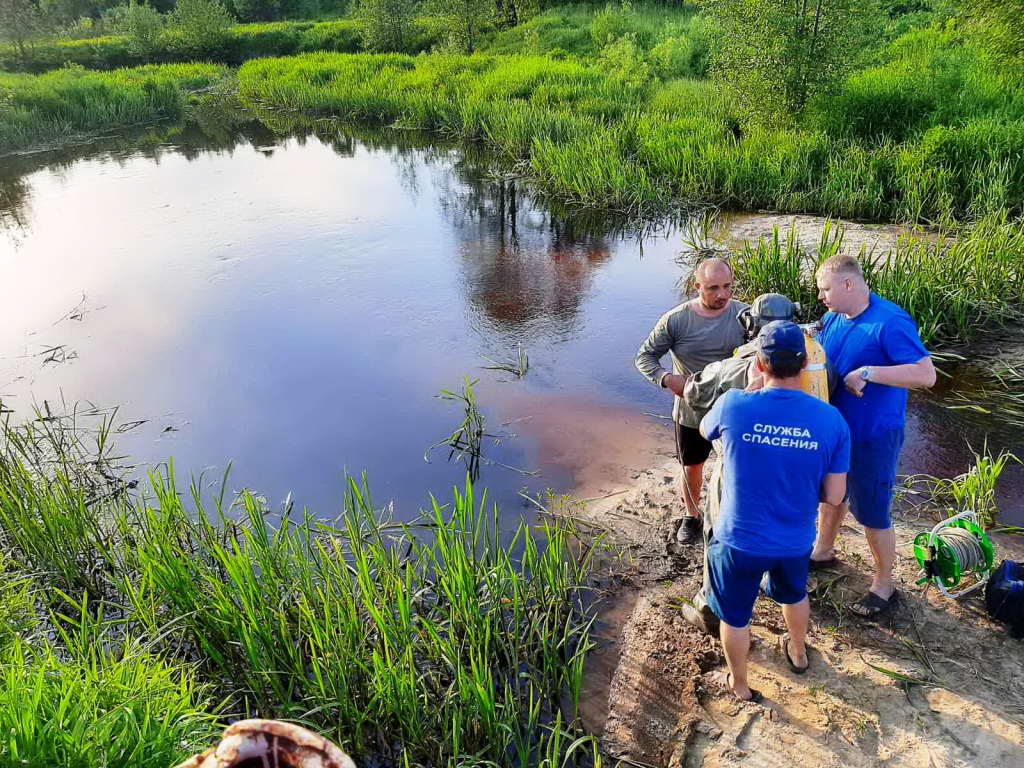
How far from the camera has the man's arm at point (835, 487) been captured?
248 centimetres

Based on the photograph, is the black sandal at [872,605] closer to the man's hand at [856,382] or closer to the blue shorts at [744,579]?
the blue shorts at [744,579]

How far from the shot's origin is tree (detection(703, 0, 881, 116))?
32.3ft

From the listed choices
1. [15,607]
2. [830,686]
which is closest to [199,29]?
[15,607]

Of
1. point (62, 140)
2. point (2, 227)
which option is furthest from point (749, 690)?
point (62, 140)

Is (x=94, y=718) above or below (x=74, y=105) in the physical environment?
below

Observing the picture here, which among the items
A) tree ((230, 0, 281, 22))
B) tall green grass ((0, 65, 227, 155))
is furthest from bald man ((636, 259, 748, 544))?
tree ((230, 0, 281, 22))

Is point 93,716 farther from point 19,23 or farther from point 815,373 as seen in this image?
point 19,23

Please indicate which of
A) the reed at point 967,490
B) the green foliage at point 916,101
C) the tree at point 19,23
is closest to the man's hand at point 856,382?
the reed at point 967,490

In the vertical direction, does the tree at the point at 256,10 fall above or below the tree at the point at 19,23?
above

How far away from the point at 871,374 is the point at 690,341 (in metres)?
0.95

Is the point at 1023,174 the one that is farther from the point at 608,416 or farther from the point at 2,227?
the point at 2,227

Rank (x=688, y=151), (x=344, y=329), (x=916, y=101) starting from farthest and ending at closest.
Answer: (x=916, y=101) < (x=688, y=151) < (x=344, y=329)

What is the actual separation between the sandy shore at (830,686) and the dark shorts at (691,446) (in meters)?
0.66

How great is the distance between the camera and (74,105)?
17172mm
